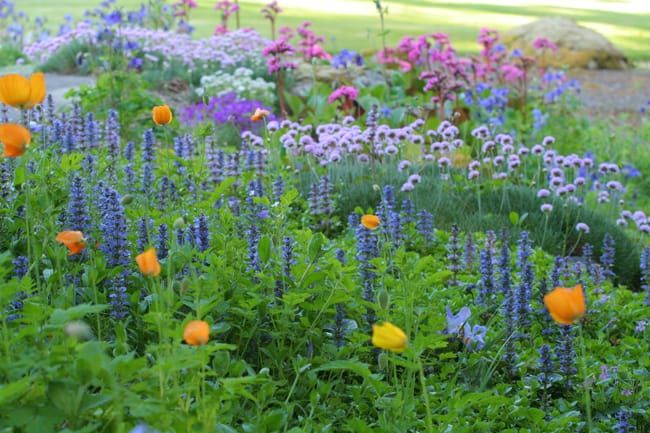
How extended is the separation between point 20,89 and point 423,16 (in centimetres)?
1968

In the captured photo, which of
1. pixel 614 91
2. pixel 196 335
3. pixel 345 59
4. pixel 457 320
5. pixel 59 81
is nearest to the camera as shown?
pixel 196 335

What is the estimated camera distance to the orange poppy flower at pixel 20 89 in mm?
→ 2150

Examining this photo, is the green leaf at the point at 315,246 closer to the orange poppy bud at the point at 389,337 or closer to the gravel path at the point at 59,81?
the orange poppy bud at the point at 389,337

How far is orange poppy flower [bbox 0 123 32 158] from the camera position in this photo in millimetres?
2057

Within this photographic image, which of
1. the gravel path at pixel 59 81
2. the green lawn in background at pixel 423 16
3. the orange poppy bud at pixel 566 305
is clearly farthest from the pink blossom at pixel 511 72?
the orange poppy bud at pixel 566 305

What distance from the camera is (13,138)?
207cm

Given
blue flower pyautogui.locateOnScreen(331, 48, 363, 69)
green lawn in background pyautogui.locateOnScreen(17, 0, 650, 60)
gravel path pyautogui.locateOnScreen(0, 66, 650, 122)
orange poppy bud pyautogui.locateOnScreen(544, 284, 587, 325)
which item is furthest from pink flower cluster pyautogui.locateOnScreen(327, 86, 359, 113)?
green lawn in background pyautogui.locateOnScreen(17, 0, 650, 60)

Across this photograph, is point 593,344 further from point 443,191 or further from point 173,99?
point 173,99

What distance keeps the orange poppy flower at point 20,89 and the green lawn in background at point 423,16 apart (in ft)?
43.8

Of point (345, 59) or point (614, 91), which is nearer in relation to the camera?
point (345, 59)

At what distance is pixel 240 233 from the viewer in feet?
11.7

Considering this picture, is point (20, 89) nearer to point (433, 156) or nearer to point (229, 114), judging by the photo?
point (433, 156)

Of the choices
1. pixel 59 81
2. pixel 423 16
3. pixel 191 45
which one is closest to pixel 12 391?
pixel 59 81

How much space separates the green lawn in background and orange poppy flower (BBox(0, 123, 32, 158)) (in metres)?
13.5
